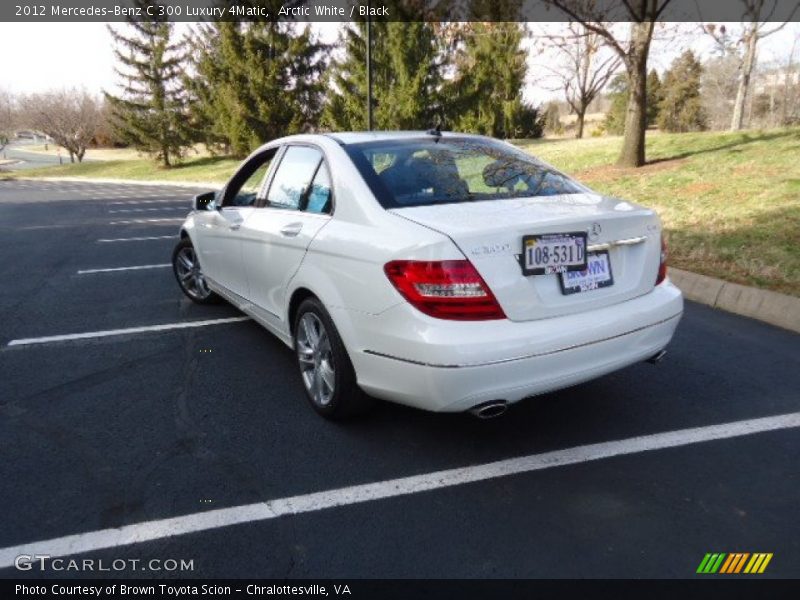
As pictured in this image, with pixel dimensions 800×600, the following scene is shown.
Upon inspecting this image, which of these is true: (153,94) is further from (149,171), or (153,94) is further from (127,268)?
(127,268)

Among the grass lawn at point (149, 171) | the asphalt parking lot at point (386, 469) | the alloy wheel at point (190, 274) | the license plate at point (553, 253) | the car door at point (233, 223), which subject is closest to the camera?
the asphalt parking lot at point (386, 469)

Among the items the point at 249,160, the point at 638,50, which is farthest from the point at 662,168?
the point at 249,160

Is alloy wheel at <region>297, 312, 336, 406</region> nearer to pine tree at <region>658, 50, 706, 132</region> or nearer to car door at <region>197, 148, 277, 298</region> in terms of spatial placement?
car door at <region>197, 148, 277, 298</region>

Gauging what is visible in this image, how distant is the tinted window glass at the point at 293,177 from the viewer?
3520mm

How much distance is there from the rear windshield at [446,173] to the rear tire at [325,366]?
2.48ft

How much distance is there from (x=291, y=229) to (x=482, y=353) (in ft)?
4.97

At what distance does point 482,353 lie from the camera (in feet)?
8.02

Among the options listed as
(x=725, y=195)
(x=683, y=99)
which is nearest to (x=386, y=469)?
(x=725, y=195)

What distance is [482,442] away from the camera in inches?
119

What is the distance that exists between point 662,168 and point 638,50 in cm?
283

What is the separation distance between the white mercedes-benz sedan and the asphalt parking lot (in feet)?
1.27

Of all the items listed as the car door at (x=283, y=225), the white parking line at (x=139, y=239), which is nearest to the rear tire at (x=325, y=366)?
the car door at (x=283, y=225)

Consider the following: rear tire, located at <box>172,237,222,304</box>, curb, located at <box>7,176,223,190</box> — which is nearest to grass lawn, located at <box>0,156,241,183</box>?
curb, located at <box>7,176,223,190</box>

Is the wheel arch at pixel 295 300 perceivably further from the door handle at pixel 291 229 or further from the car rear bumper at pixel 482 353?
the car rear bumper at pixel 482 353
